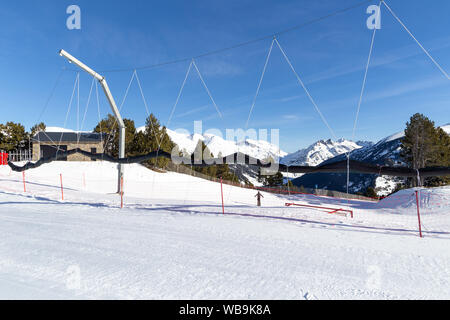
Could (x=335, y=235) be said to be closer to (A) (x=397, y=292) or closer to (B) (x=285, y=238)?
(B) (x=285, y=238)

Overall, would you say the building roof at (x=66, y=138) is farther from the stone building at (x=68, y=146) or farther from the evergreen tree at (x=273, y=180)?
the evergreen tree at (x=273, y=180)

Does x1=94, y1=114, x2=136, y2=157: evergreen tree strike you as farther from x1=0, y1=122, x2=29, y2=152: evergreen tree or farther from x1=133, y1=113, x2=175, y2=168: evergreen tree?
x1=0, y1=122, x2=29, y2=152: evergreen tree

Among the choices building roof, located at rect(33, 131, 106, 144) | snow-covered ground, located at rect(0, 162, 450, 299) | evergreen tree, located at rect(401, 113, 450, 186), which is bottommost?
snow-covered ground, located at rect(0, 162, 450, 299)

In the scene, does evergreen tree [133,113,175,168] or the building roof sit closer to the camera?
evergreen tree [133,113,175,168]

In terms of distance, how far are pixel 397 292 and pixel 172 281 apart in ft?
8.52

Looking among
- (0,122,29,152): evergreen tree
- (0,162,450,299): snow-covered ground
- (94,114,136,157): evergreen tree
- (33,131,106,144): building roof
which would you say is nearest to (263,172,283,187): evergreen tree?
(94,114,136,157): evergreen tree

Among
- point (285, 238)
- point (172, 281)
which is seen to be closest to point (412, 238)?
point (285, 238)

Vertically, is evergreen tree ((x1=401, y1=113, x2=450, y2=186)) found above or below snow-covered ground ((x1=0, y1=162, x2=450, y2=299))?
above

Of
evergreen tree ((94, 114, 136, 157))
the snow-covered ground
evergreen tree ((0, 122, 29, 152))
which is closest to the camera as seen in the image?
the snow-covered ground

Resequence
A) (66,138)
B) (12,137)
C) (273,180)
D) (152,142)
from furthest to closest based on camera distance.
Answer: (273,180)
(12,137)
(66,138)
(152,142)

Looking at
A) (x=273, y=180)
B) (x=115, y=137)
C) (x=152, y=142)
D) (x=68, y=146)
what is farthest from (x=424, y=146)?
(x=68, y=146)

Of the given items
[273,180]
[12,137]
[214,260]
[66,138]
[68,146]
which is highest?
[12,137]

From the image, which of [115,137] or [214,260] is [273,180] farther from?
[214,260]

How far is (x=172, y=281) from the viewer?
115 inches
